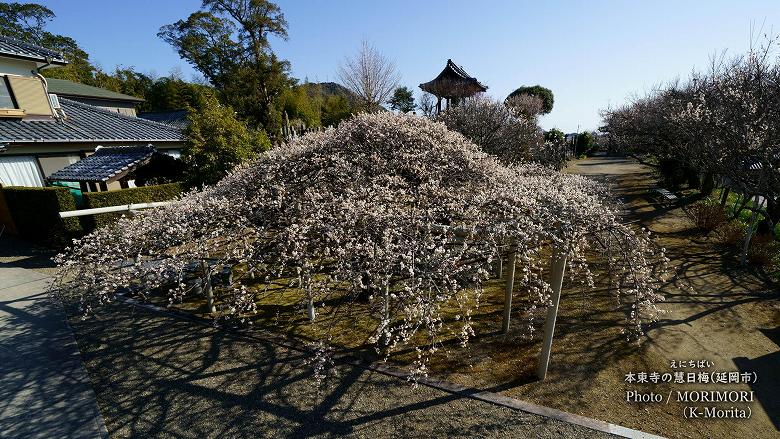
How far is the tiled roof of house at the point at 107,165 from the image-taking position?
39.1 feet

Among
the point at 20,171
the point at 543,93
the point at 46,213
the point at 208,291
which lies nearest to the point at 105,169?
the point at 46,213

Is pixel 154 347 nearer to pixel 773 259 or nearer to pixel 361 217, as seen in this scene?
pixel 361 217

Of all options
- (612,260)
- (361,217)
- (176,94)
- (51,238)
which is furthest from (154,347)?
(176,94)

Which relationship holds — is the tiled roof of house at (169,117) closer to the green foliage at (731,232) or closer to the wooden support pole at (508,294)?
the wooden support pole at (508,294)

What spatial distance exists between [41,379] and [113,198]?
8363 mm

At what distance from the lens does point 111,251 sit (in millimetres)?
4910

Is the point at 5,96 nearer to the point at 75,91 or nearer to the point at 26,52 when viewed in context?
the point at 26,52

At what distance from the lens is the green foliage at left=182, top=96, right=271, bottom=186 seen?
13016mm

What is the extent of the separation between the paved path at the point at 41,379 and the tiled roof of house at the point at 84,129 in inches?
403

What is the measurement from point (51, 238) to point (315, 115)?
31845mm

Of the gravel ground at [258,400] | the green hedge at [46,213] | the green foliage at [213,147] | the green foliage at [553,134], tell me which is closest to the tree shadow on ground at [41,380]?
the gravel ground at [258,400]

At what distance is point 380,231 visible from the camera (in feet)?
13.9

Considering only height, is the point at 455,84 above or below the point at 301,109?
below

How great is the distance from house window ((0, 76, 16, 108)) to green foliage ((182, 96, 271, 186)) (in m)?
8.41
